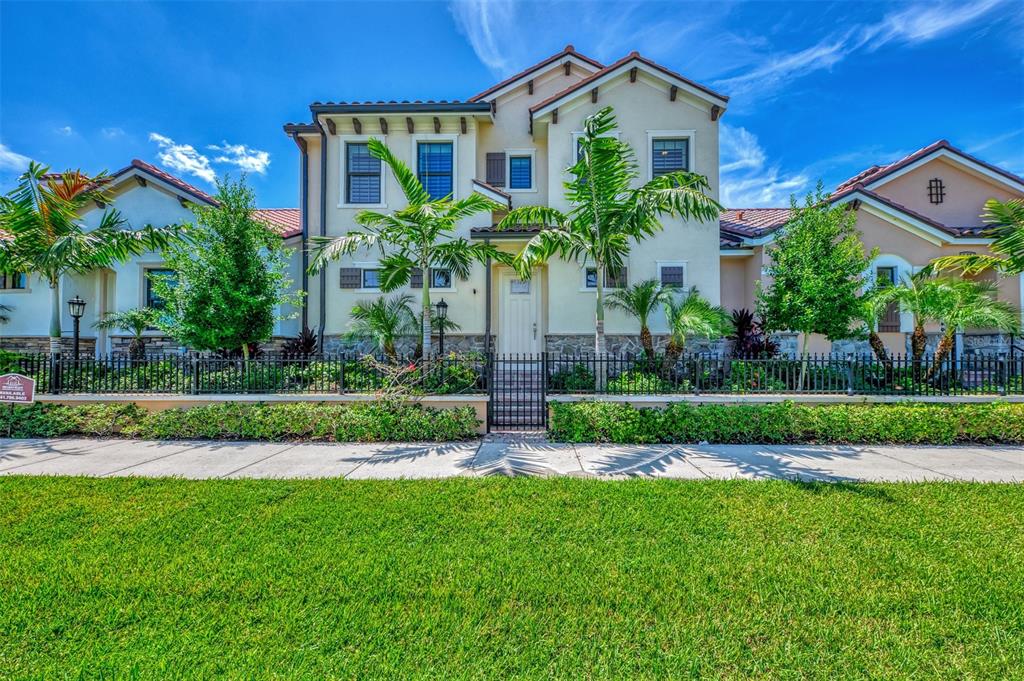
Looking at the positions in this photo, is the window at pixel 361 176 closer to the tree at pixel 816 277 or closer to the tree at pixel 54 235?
Answer: the tree at pixel 54 235

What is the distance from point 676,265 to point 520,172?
593 centimetres

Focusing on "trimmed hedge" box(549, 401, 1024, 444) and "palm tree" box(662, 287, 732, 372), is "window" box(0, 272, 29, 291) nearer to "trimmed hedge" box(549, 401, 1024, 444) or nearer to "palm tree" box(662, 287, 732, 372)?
"trimmed hedge" box(549, 401, 1024, 444)

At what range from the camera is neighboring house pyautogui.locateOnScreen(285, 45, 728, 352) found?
499 inches

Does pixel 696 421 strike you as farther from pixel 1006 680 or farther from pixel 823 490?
pixel 1006 680

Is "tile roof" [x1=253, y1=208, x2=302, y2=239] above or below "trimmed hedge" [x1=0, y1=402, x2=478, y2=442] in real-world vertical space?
above

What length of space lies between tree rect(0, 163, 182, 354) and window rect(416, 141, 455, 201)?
6840 millimetres

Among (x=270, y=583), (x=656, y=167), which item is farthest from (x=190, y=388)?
Answer: (x=656, y=167)

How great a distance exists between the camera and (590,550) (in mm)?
3479

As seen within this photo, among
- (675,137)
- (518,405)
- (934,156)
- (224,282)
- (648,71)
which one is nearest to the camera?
(518,405)

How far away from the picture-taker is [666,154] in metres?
13.0

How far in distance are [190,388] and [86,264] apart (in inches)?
215

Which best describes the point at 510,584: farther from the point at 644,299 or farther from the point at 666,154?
the point at 666,154

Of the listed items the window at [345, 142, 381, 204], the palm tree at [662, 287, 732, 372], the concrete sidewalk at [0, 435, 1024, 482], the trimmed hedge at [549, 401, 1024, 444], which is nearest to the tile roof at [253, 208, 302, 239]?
the window at [345, 142, 381, 204]

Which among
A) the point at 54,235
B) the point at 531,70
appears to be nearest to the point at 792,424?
the point at 531,70
